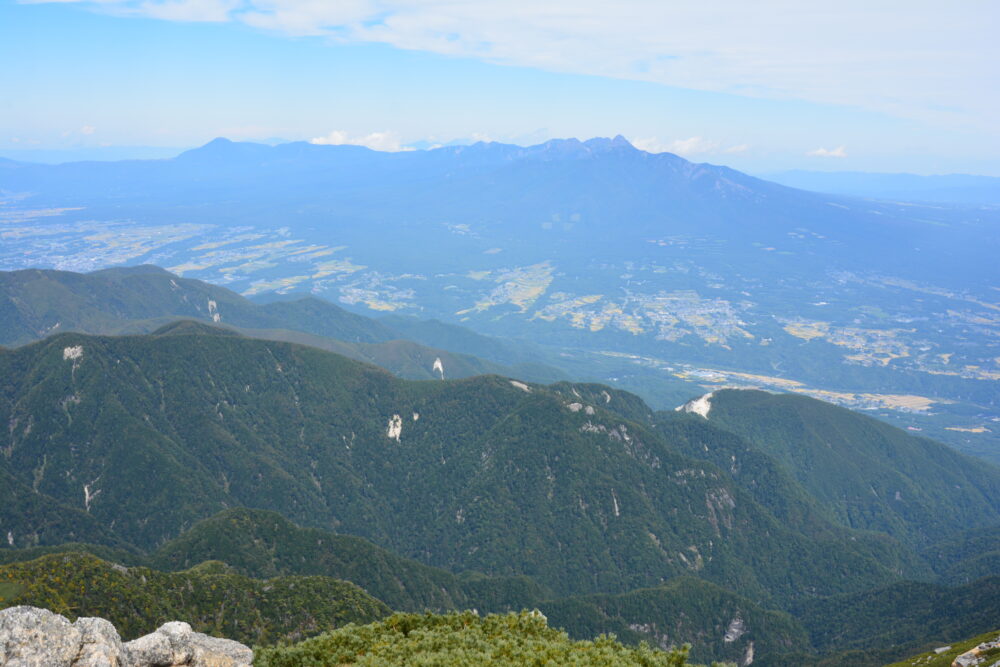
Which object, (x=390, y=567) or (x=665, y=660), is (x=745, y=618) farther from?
(x=665, y=660)

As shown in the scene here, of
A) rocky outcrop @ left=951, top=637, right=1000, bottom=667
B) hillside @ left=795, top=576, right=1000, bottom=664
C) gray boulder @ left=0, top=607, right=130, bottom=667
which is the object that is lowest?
hillside @ left=795, top=576, right=1000, bottom=664

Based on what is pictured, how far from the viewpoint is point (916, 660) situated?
116 meters

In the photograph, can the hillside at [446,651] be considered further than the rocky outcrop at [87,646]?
Yes

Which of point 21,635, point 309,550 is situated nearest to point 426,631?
point 21,635

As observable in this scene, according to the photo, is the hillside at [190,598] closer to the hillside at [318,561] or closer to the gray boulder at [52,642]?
the hillside at [318,561]

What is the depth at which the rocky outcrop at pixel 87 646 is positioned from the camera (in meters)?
42.6

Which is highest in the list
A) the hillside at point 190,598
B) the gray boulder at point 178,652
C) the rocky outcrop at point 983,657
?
the gray boulder at point 178,652

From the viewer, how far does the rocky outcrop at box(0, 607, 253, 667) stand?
140 feet

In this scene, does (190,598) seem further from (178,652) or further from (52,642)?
(52,642)

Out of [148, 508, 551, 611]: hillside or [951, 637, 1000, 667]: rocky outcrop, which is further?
[148, 508, 551, 611]: hillside

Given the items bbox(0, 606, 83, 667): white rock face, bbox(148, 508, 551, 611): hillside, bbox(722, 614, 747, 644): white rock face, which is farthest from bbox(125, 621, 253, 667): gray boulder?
bbox(722, 614, 747, 644): white rock face

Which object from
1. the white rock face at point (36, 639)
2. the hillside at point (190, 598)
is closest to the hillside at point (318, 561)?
the hillside at point (190, 598)

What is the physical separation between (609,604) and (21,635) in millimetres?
166894

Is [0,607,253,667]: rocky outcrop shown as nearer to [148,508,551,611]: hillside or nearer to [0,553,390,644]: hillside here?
[0,553,390,644]: hillside
